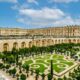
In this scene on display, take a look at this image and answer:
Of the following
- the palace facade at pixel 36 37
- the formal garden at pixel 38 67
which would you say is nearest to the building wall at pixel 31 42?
the palace facade at pixel 36 37

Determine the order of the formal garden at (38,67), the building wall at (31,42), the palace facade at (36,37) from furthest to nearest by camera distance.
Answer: the palace facade at (36,37) < the building wall at (31,42) < the formal garden at (38,67)

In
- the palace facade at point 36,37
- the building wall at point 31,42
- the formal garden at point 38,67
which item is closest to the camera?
the formal garden at point 38,67

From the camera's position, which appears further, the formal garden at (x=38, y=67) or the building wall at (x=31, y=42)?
the building wall at (x=31, y=42)

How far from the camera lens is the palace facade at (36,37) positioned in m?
52.2

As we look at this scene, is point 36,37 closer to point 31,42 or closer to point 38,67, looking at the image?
point 31,42

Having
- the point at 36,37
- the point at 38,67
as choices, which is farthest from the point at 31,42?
the point at 38,67

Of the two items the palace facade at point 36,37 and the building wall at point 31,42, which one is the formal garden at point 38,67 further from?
the palace facade at point 36,37

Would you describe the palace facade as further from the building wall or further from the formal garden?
the formal garden

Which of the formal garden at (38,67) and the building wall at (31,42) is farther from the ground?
the building wall at (31,42)

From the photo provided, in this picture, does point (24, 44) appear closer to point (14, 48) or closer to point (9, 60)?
point (14, 48)

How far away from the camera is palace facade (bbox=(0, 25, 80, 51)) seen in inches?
2054

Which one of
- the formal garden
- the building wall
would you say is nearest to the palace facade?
the building wall

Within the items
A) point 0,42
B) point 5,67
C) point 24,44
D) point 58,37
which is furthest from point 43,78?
point 58,37

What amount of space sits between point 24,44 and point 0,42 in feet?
35.5
